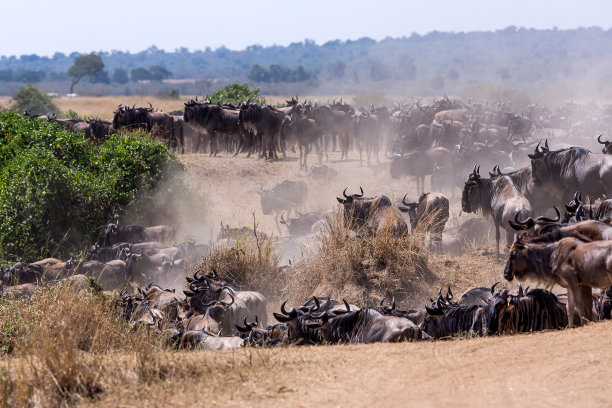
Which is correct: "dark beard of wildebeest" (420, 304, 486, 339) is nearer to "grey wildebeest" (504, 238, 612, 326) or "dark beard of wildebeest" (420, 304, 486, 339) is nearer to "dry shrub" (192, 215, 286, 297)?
"grey wildebeest" (504, 238, 612, 326)

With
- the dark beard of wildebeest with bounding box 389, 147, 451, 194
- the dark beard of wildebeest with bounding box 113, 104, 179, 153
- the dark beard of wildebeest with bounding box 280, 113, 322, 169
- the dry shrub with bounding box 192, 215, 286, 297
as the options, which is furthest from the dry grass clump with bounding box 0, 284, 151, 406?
the dark beard of wildebeest with bounding box 113, 104, 179, 153

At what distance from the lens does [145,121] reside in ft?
81.7

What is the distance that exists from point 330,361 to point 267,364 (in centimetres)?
54

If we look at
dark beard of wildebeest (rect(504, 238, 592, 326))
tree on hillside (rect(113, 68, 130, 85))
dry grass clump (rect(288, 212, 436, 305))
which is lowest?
dry grass clump (rect(288, 212, 436, 305))

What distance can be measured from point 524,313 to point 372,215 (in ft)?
17.1

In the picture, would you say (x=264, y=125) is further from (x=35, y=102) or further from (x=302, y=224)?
(x=35, y=102)

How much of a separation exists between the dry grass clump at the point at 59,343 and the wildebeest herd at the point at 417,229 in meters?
0.50

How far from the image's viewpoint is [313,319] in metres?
7.82

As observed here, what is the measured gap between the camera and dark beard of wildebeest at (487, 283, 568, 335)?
290 inches

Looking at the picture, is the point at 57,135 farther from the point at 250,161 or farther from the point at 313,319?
the point at 313,319

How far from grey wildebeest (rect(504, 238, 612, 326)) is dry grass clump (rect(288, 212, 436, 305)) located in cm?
331

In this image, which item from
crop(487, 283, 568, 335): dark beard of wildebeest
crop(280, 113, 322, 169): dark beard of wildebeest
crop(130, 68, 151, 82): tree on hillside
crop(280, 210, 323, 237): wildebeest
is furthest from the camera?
crop(130, 68, 151, 82): tree on hillside

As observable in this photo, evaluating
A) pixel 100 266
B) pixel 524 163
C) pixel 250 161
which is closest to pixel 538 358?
pixel 100 266

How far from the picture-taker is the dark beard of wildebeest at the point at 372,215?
11.7 metres
